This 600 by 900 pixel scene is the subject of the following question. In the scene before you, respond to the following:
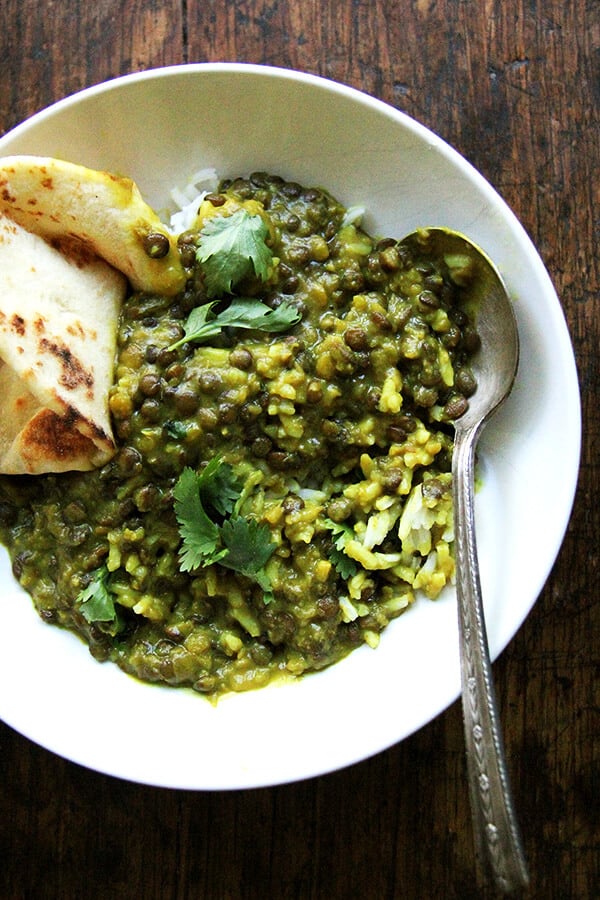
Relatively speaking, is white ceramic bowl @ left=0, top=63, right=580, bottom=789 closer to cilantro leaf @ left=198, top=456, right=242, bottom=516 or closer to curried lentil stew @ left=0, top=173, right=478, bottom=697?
curried lentil stew @ left=0, top=173, right=478, bottom=697

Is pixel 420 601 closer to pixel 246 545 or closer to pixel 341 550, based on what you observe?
pixel 341 550

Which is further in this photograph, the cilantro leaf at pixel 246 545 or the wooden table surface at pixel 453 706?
the wooden table surface at pixel 453 706

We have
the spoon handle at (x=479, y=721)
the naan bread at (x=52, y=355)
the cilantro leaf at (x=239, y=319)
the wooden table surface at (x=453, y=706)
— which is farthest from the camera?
the wooden table surface at (x=453, y=706)

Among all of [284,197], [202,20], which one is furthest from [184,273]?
[202,20]

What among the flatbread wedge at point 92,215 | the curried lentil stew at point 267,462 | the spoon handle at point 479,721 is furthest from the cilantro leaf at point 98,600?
the spoon handle at point 479,721

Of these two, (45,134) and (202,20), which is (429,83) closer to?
(202,20)

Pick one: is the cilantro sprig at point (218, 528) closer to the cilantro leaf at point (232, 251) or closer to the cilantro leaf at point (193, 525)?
the cilantro leaf at point (193, 525)
